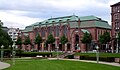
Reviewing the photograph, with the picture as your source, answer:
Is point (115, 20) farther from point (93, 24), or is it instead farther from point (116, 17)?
point (93, 24)

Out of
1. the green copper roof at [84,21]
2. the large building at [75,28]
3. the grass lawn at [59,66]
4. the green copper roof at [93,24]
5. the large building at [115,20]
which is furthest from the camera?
the green copper roof at [84,21]

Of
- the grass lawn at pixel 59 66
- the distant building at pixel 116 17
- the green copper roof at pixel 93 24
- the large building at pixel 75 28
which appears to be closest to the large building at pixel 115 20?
the distant building at pixel 116 17

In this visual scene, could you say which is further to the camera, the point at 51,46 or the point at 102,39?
the point at 51,46

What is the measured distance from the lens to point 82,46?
431ft

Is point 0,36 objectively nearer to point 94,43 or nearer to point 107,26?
point 94,43

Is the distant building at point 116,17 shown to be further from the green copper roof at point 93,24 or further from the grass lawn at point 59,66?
the grass lawn at point 59,66

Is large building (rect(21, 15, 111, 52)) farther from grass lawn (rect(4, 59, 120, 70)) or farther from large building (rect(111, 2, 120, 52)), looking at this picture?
grass lawn (rect(4, 59, 120, 70))

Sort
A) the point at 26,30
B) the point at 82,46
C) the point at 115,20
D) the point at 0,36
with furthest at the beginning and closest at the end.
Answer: the point at 26,30 < the point at 82,46 < the point at 115,20 < the point at 0,36

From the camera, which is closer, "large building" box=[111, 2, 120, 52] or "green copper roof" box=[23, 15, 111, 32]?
"large building" box=[111, 2, 120, 52]

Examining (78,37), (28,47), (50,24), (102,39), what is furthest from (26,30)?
(102,39)

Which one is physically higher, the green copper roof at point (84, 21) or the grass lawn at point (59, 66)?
the green copper roof at point (84, 21)

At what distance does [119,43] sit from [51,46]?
52257 millimetres

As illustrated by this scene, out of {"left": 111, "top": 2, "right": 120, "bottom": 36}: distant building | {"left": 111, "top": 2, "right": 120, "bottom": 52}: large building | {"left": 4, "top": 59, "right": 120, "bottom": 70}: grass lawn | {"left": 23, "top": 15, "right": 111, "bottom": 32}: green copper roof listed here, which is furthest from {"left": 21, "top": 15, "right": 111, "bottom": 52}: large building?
{"left": 4, "top": 59, "right": 120, "bottom": 70}: grass lawn

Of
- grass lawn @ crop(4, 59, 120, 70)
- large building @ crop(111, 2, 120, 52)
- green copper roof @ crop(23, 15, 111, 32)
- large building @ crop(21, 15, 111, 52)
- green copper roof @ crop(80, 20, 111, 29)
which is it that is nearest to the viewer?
grass lawn @ crop(4, 59, 120, 70)
